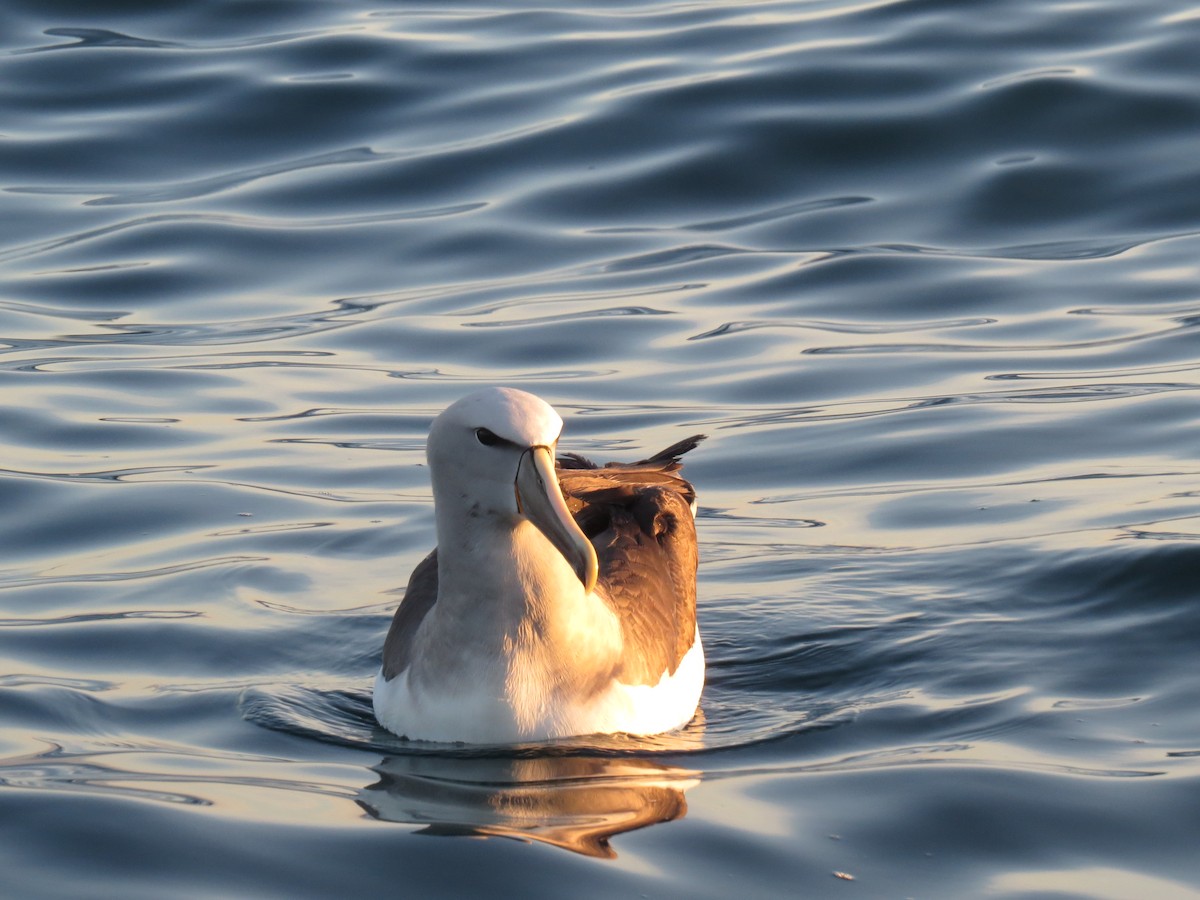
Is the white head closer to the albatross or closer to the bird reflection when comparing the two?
the albatross

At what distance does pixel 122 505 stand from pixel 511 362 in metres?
3.13

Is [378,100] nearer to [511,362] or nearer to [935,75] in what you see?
[935,75]

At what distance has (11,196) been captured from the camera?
17.2 metres

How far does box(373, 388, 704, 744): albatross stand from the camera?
265 inches

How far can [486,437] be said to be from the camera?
267 inches

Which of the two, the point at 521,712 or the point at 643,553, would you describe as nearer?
the point at 521,712

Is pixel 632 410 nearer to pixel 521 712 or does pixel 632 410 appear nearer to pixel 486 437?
pixel 521 712

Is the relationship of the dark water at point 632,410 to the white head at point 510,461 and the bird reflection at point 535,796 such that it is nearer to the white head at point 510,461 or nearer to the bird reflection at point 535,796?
the bird reflection at point 535,796

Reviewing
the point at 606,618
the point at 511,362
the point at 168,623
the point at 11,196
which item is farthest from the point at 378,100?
the point at 606,618

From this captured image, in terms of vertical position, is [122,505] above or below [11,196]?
below

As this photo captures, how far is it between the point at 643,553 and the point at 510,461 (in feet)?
4.90

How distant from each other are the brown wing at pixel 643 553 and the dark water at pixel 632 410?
36cm

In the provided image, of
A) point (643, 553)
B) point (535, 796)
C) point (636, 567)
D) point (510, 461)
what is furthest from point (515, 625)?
point (643, 553)

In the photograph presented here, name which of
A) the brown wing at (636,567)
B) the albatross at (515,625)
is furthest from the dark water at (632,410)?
the brown wing at (636,567)
